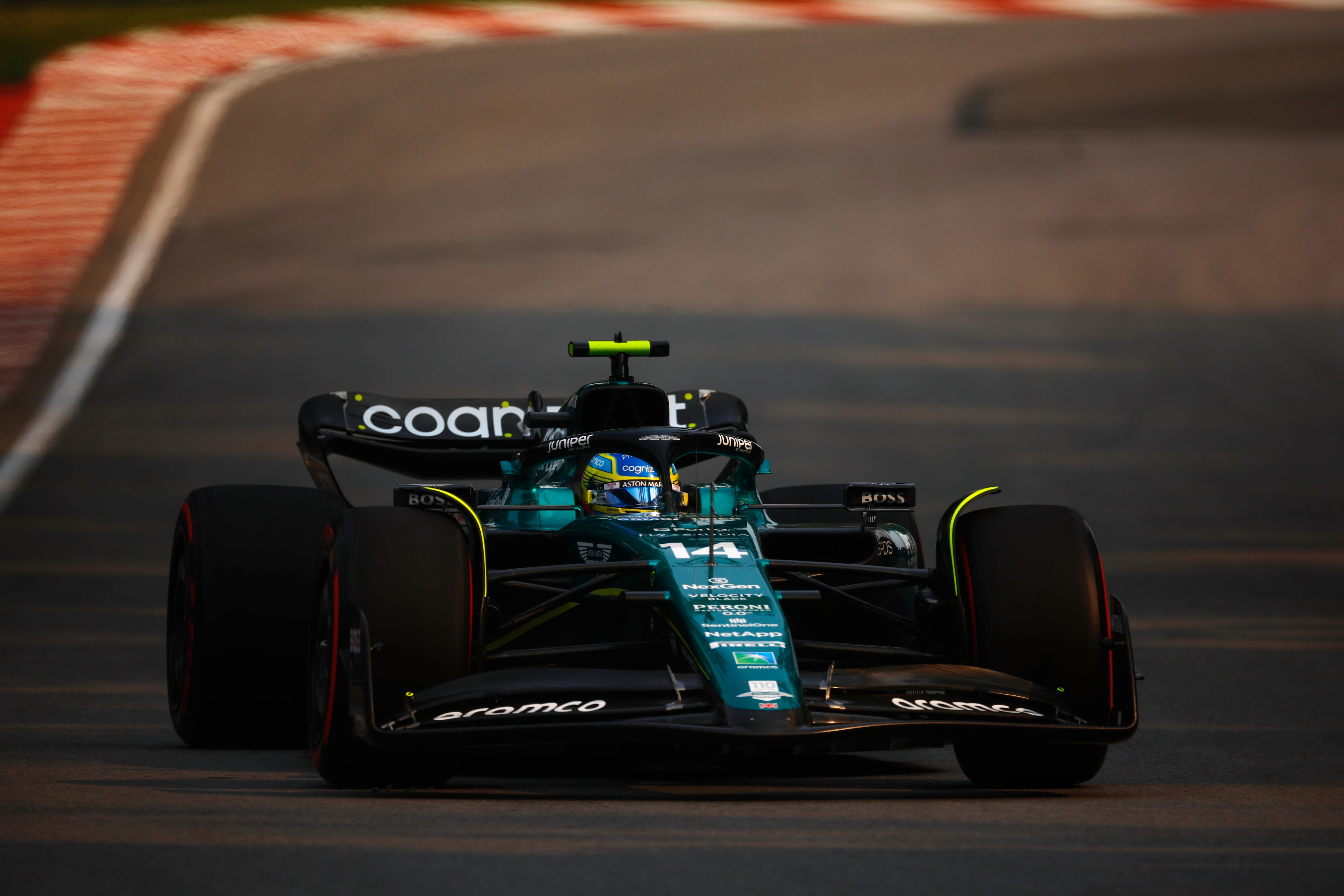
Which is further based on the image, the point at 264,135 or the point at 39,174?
the point at 264,135

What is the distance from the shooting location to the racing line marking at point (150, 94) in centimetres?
2309

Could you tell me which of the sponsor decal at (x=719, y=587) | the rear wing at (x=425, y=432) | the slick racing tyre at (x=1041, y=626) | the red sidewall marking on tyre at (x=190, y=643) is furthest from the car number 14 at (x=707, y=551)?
the rear wing at (x=425, y=432)

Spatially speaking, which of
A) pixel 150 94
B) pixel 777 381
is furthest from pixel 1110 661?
pixel 150 94

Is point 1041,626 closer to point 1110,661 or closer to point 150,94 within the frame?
point 1110,661

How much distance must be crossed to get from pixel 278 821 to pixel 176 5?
35.5m

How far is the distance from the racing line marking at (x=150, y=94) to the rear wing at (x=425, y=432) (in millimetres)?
6889

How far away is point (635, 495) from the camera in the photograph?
8.24m

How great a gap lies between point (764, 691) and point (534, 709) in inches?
28.8

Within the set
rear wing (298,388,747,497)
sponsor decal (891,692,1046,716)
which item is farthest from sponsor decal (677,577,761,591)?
rear wing (298,388,747,497)

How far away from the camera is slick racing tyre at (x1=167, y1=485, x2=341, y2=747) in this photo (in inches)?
331

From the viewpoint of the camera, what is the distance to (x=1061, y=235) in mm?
26938

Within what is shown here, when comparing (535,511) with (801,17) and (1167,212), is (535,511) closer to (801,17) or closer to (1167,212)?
(1167,212)

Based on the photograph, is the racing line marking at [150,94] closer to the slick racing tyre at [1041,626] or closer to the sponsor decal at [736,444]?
the sponsor decal at [736,444]

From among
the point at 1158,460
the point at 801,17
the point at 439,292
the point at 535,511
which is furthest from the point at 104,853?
the point at 801,17
